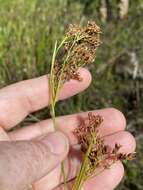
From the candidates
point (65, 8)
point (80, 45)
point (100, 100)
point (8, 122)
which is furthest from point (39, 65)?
point (80, 45)

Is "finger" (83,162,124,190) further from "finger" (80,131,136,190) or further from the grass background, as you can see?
the grass background

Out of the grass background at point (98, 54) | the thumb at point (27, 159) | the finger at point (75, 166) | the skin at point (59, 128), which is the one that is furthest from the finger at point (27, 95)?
the grass background at point (98, 54)

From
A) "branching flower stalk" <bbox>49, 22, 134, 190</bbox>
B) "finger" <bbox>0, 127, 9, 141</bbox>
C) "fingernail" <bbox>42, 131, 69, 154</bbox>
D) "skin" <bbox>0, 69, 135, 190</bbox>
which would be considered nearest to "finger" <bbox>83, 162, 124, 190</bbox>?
"skin" <bbox>0, 69, 135, 190</bbox>

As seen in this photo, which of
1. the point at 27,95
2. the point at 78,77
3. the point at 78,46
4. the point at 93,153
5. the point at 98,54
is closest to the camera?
the point at 93,153

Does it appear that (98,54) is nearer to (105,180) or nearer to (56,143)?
(105,180)

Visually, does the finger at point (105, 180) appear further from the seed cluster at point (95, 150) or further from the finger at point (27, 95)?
the finger at point (27, 95)

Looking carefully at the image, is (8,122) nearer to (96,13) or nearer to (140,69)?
(140,69)

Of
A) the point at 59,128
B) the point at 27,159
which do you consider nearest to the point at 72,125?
the point at 59,128
